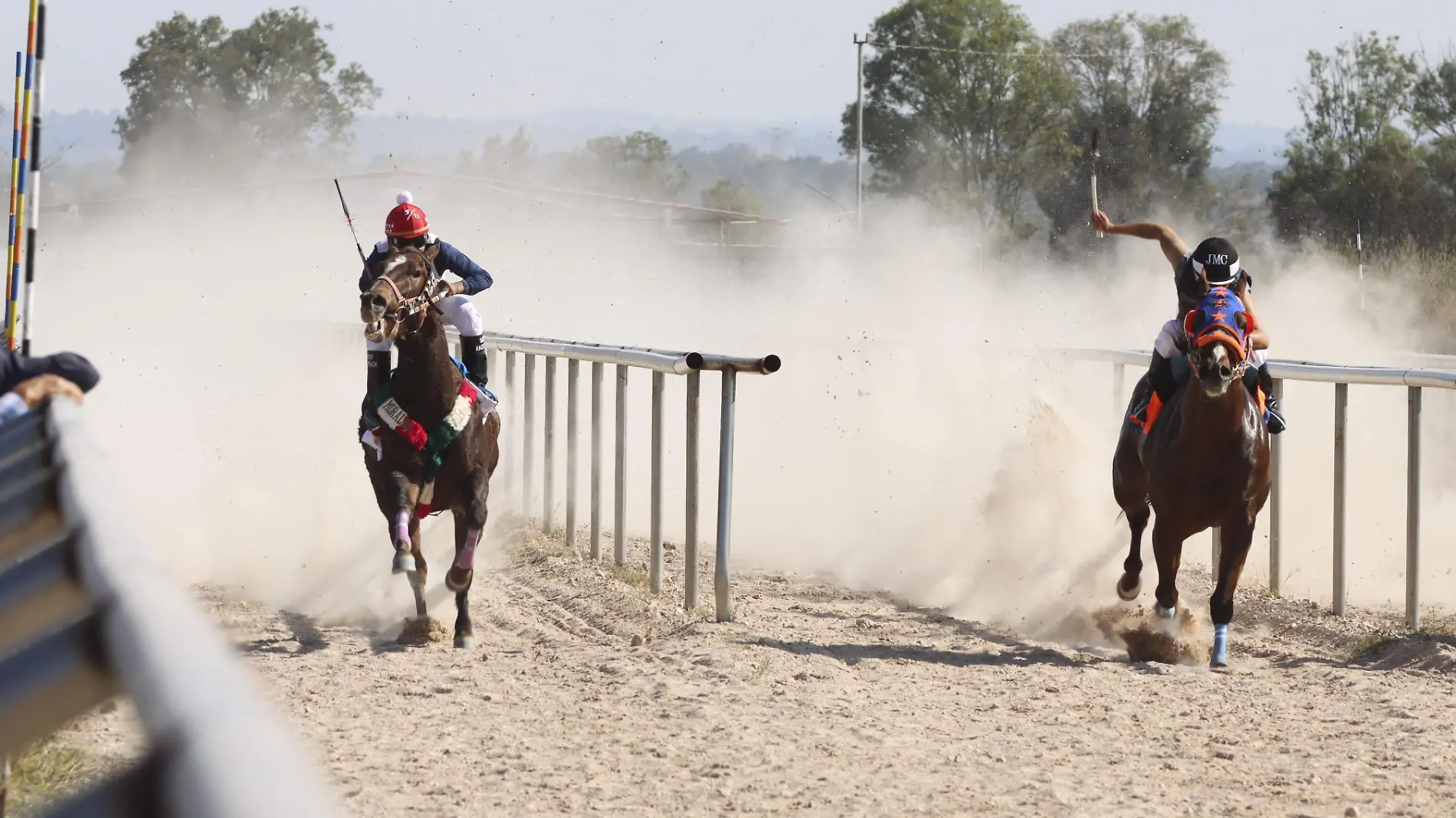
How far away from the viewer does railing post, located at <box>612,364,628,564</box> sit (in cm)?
1012

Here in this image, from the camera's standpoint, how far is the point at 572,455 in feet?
37.5

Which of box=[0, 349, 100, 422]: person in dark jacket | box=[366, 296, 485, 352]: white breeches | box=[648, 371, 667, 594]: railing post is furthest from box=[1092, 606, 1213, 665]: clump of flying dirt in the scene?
box=[0, 349, 100, 422]: person in dark jacket

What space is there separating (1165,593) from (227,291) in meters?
34.4

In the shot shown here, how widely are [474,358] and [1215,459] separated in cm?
381

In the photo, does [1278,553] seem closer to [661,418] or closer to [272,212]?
[661,418]

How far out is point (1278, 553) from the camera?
956 centimetres

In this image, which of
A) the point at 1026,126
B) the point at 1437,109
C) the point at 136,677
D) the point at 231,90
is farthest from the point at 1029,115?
the point at 136,677

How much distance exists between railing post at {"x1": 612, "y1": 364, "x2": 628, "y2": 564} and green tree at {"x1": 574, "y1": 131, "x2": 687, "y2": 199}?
216 feet

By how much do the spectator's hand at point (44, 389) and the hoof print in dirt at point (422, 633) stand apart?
467cm

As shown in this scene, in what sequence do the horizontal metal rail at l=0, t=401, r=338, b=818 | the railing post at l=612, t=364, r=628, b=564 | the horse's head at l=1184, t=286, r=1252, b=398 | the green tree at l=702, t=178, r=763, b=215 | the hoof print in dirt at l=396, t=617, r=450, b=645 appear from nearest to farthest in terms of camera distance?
the horizontal metal rail at l=0, t=401, r=338, b=818 → the horse's head at l=1184, t=286, r=1252, b=398 → the hoof print in dirt at l=396, t=617, r=450, b=645 → the railing post at l=612, t=364, r=628, b=564 → the green tree at l=702, t=178, r=763, b=215

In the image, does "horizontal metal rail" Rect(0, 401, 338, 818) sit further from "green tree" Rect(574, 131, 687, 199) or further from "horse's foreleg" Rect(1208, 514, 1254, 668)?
"green tree" Rect(574, 131, 687, 199)

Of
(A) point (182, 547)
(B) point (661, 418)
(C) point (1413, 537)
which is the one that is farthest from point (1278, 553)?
(A) point (182, 547)

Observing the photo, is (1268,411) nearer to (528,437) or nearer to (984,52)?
(528,437)

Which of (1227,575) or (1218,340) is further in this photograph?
(1227,575)
